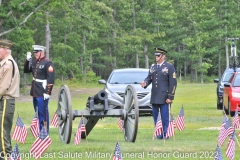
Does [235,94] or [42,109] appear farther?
[235,94]

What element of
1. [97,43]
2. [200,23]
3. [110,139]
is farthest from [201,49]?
[110,139]

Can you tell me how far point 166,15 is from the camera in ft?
262

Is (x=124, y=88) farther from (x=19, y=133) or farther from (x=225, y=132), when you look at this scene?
(x=225, y=132)

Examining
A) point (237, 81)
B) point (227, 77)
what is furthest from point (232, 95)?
point (227, 77)

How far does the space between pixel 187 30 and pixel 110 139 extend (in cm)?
6975

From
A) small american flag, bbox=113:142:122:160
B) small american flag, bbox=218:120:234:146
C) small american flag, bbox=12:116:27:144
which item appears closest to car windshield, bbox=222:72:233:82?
small american flag, bbox=12:116:27:144

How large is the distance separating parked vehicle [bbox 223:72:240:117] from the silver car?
2.37 metres

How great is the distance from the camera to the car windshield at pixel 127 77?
24322mm

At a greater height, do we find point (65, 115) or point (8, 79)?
point (8, 79)

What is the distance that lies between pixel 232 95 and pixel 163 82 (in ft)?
25.0

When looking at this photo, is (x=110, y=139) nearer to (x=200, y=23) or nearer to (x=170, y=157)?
(x=170, y=157)

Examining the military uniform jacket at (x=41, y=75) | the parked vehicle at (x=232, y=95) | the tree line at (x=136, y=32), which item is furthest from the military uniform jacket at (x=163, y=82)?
the tree line at (x=136, y=32)

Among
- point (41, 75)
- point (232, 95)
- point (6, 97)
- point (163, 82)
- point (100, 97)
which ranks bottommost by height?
point (232, 95)

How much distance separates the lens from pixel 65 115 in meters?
13.7
